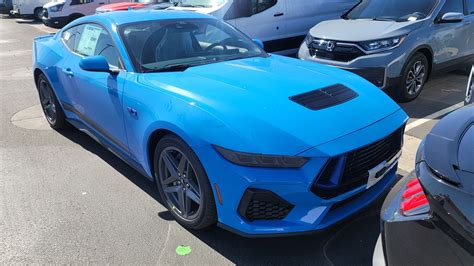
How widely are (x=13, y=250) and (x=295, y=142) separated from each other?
2111 millimetres

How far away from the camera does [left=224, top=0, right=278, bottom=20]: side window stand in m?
7.49

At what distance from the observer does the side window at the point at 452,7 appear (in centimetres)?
608

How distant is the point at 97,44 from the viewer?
4008mm

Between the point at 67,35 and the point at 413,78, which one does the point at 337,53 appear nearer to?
the point at 413,78

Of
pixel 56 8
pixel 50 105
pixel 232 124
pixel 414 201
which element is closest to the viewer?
pixel 414 201

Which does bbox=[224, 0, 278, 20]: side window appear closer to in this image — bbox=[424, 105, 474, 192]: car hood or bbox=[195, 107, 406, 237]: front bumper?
bbox=[195, 107, 406, 237]: front bumper

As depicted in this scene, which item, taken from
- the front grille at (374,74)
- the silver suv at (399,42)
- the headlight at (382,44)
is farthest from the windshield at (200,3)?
the front grille at (374,74)

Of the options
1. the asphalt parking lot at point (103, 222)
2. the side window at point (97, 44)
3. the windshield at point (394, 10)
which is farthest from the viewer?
the windshield at point (394, 10)

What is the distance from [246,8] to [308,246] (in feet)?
18.8

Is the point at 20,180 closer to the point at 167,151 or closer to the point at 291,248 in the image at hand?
the point at 167,151

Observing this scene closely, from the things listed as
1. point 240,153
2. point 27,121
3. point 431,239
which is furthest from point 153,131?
point 27,121

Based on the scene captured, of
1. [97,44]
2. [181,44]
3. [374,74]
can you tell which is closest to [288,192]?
[181,44]

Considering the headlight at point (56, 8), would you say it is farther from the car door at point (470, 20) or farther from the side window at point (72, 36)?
the car door at point (470, 20)

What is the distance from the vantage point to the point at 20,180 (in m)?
3.92
